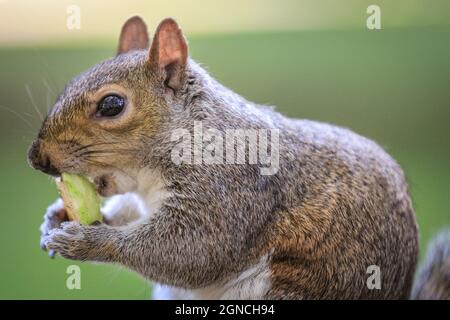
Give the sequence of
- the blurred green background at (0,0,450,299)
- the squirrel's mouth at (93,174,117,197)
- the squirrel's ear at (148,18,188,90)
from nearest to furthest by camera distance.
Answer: the squirrel's ear at (148,18,188,90) < the squirrel's mouth at (93,174,117,197) < the blurred green background at (0,0,450,299)

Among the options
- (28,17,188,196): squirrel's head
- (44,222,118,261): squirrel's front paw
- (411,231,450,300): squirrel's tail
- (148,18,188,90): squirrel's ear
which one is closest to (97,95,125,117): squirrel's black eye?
(28,17,188,196): squirrel's head

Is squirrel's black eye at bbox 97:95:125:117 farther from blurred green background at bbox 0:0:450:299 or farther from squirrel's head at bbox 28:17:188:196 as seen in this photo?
blurred green background at bbox 0:0:450:299

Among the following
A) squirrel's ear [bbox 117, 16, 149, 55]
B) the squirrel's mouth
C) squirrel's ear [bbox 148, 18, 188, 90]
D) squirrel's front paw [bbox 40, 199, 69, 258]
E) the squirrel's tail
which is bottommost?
the squirrel's tail

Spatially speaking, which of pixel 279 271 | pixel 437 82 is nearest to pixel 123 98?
pixel 279 271

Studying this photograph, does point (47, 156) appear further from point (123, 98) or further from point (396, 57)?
point (396, 57)

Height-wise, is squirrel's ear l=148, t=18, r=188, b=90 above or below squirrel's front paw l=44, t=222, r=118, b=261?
above

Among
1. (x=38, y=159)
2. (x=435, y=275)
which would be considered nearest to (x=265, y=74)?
(x=435, y=275)

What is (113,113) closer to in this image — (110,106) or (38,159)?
(110,106)
